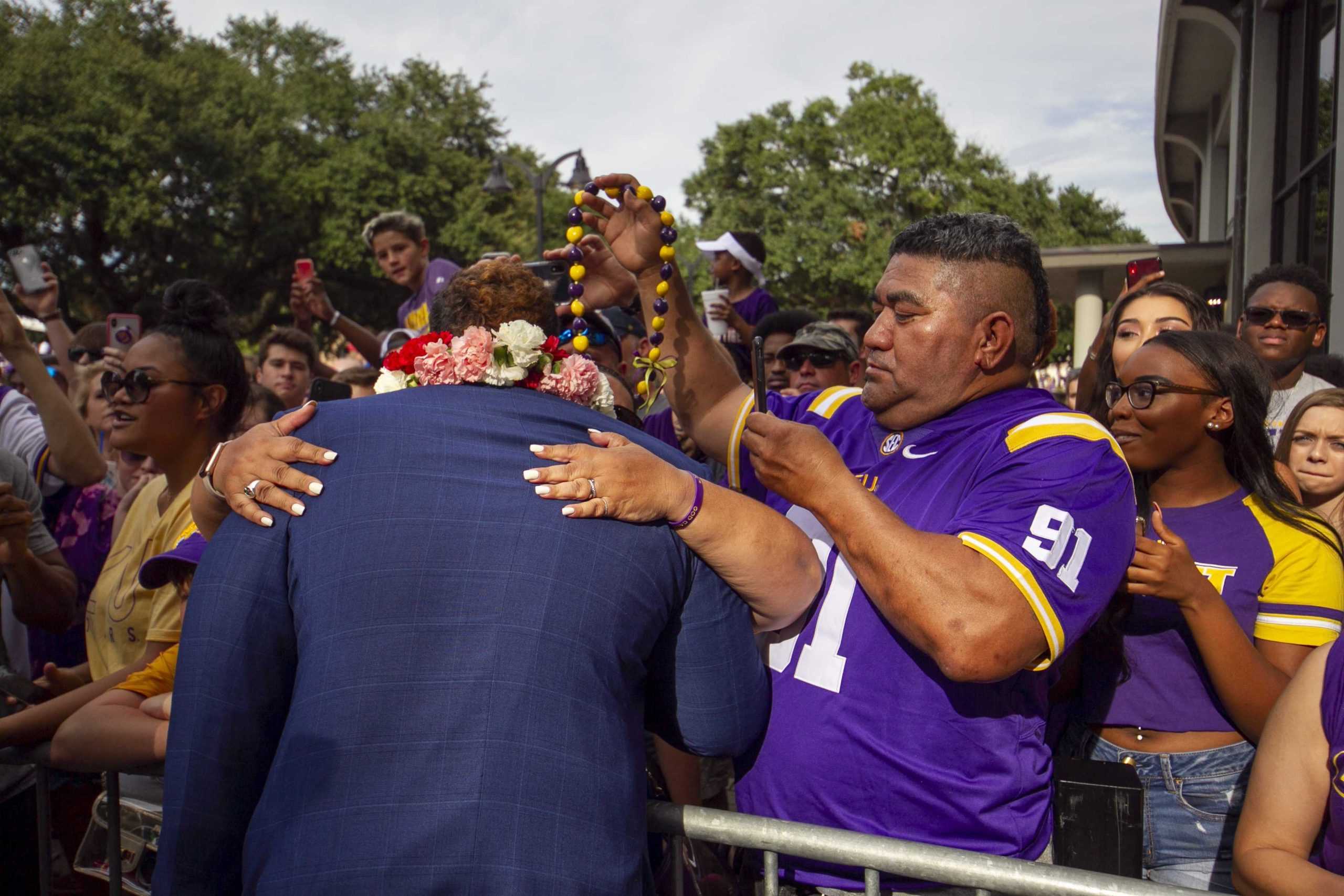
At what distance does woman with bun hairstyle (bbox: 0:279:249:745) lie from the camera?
9.73 ft

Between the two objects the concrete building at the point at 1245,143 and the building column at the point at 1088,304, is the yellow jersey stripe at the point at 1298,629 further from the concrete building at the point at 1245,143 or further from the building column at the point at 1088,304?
the building column at the point at 1088,304

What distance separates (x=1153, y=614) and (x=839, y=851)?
3.56 feet

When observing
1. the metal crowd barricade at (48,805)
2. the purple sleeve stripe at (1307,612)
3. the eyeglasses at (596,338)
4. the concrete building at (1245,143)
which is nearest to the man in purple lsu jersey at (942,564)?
the purple sleeve stripe at (1307,612)

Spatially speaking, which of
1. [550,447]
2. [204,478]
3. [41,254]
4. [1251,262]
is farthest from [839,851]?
[41,254]

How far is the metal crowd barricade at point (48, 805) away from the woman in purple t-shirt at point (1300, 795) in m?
2.40

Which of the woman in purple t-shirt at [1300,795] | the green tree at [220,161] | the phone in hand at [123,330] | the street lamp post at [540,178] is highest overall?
the green tree at [220,161]

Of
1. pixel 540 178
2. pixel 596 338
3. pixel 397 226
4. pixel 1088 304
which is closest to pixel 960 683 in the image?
pixel 596 338

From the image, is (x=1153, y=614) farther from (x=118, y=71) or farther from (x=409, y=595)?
(x=118, y=71)

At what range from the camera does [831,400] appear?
106 inches

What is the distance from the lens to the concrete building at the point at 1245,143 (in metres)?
10.0

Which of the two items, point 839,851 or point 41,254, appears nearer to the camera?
point 839,851

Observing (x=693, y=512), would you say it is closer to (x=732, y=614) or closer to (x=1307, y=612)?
(x=732, y=614)

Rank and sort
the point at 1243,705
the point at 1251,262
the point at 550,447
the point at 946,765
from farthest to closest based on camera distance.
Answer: the point at 1251,262 < the point at 1243,705 < the point at 946,765 < the point at 550,447

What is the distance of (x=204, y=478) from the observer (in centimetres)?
210
